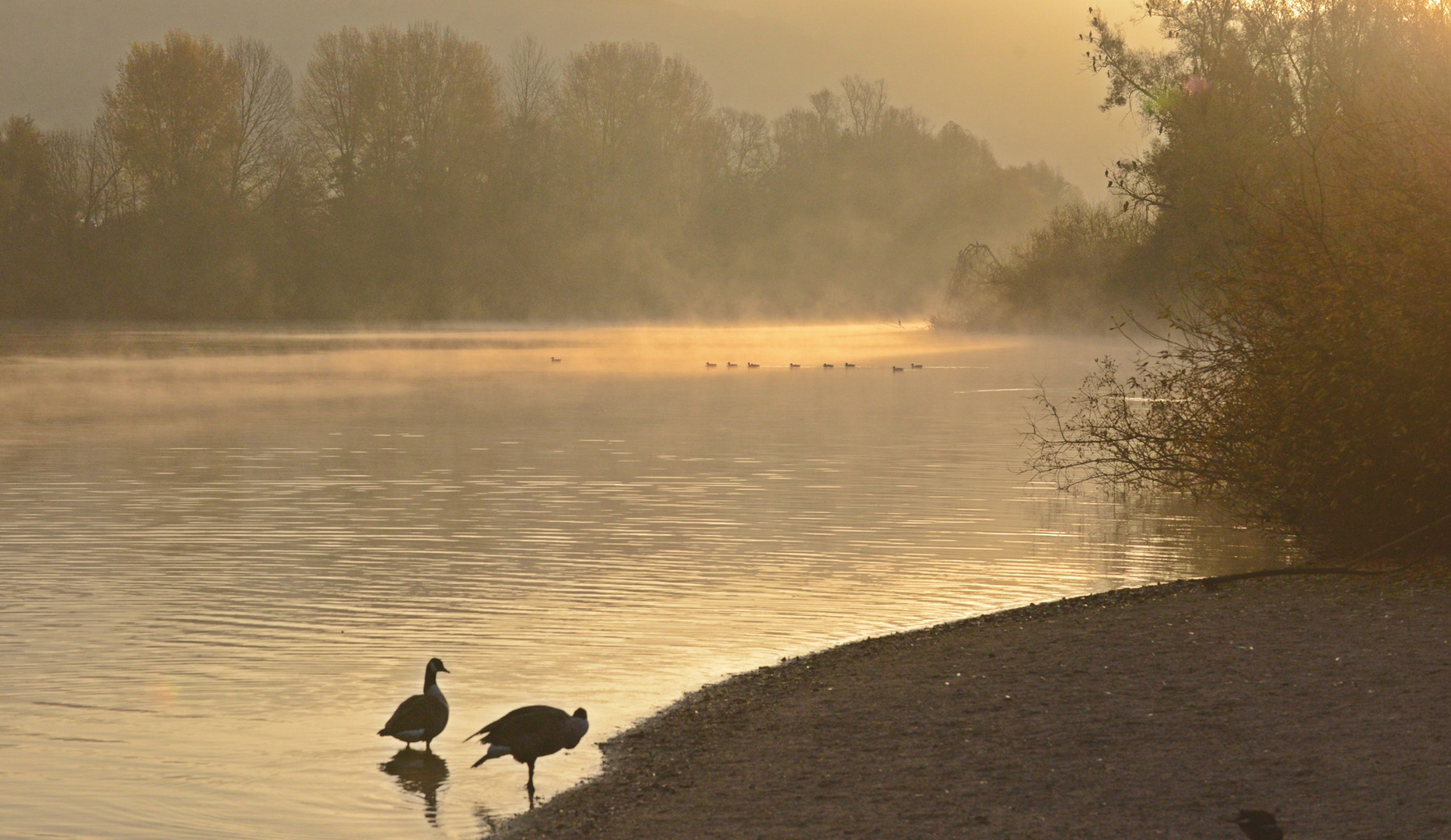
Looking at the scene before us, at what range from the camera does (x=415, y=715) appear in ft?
34.1

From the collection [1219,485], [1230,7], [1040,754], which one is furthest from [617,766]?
[1230,7]

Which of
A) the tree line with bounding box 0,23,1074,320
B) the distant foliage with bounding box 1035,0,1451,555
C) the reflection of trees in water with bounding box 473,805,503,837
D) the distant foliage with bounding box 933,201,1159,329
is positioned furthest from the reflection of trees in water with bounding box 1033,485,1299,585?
the tree line with bounding box 0,23,1074,320

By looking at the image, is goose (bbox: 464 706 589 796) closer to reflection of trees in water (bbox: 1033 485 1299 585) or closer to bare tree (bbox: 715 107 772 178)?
reflection of trees in water (bbox: 1033 485 1299 585)

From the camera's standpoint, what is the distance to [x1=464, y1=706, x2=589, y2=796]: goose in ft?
31.9

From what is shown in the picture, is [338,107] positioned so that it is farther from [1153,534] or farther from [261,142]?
[1153,534]

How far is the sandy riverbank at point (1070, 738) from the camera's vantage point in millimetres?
8094

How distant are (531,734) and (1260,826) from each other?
4248 millimetres

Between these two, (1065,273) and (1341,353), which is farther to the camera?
(1065,273)

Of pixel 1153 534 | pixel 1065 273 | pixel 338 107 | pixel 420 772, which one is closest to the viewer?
pixel 420 772

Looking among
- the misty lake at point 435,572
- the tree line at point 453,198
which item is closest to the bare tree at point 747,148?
the tree line at point 453,198

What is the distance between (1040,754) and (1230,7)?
1951 inches

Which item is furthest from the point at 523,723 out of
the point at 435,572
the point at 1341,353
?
the point at 1341,353

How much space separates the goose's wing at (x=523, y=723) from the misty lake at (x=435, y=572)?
392mm

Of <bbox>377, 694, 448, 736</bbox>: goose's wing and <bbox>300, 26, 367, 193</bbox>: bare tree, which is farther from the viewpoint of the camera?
<bbox>300, 26, 367, 193</bbox>: bare tree
